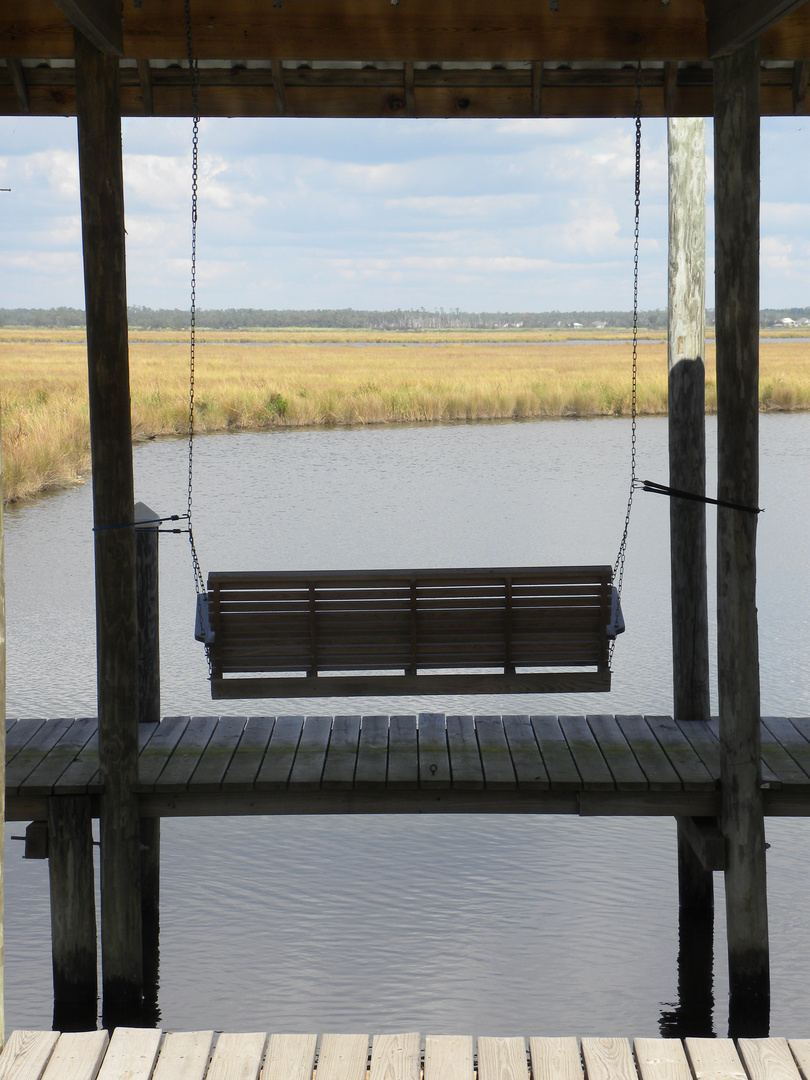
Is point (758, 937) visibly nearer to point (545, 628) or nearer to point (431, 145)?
point (545, 628)

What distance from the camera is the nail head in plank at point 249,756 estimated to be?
5145mm

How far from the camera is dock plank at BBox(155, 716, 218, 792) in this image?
5117mm

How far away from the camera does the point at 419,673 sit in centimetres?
638

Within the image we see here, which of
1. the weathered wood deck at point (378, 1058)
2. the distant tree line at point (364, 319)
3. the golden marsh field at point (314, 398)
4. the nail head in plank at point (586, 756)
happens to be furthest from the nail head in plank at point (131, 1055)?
the distant tree line at point (364, 319)

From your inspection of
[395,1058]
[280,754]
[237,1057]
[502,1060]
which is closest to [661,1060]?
[502,1060]

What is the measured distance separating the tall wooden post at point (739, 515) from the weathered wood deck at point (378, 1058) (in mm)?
1620

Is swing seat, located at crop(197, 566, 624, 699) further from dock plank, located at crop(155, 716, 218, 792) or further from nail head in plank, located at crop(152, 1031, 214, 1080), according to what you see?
nail head in plank, located at crop(152, 1031, 214, 1080)

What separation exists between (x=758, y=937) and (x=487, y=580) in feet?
7.00

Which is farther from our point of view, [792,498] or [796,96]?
[792,498]

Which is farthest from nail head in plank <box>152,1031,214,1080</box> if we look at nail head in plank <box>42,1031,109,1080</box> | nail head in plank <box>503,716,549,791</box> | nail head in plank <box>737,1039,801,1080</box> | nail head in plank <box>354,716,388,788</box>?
nail head in plank <box>503,716,549,791</box>

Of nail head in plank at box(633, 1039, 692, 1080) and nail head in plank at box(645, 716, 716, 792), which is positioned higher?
nail head in plank at box(645, 716, 716, 792)

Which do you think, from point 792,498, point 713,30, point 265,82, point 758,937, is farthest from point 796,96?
point 792,498

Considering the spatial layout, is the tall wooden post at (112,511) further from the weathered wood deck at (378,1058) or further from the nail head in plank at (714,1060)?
the nail head in plank at (714,1060)

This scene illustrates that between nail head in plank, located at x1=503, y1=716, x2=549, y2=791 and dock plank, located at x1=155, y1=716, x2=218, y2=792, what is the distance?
1.36 m
